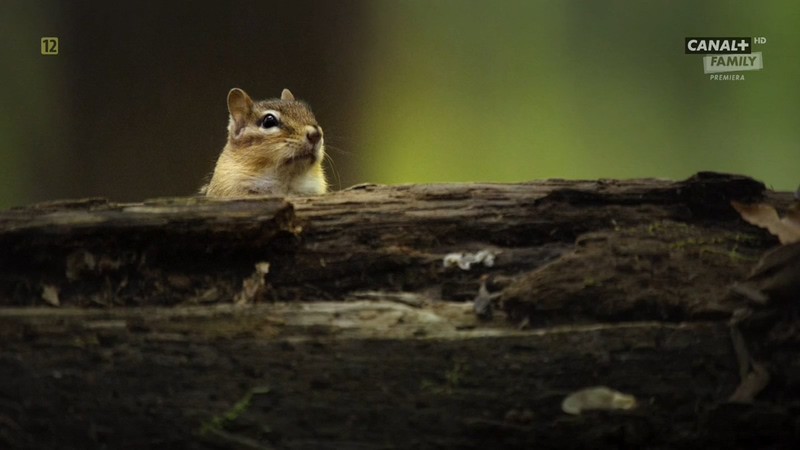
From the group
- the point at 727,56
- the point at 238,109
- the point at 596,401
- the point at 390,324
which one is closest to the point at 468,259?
the point at 390,324

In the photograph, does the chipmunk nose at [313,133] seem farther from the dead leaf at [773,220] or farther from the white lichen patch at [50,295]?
the dead leaf at [773,220]

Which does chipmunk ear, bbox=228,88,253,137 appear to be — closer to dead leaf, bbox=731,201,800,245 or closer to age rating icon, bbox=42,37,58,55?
age rating icon, bbox=42,37,58,55

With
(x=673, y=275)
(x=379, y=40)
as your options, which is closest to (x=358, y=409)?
(x=673, y=275)

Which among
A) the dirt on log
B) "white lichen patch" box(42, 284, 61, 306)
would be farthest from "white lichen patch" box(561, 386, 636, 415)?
"white lichen patch" box(42, 284, 61, 306)

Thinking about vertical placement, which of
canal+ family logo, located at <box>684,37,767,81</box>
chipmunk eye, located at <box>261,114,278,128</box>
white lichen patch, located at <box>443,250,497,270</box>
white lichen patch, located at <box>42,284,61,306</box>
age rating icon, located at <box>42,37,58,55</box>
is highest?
age rating icon, located at <box>42,37,58,55</box>

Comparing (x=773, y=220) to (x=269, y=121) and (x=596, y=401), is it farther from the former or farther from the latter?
(x=269, y=121)

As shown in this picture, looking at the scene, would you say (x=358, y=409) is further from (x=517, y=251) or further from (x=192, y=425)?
(x=517, y=251)

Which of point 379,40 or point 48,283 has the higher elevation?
point 379,40
